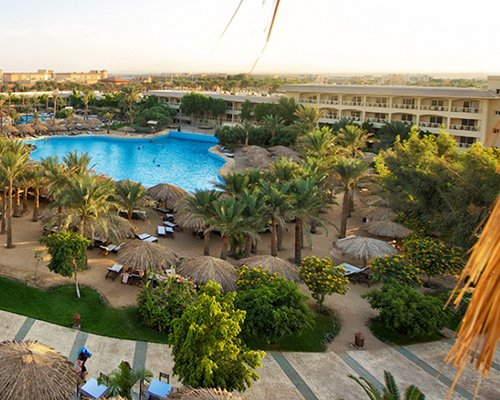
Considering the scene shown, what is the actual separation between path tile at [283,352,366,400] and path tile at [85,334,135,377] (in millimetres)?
4593

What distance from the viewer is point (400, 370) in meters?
12.9

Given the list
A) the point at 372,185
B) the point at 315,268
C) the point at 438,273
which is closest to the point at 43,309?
the point at 315,268

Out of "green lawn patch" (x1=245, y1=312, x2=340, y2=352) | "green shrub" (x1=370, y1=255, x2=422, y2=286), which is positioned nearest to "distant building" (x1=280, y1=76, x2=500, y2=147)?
"green shrub" (x1=370, y1=255, x2=422, y2=286)

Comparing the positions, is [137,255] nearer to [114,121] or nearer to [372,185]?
[372,185]

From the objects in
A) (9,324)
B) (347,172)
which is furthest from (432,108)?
(9,324)

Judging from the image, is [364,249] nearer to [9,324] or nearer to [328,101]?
[9,324]

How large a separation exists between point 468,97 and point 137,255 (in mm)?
34707

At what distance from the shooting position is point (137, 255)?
56.7 ft

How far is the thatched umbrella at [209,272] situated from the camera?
52.4ft

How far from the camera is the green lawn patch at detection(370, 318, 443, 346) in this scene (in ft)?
48.1

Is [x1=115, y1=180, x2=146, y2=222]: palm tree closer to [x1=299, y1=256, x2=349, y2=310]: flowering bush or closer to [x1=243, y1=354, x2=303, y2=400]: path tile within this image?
[x1=299, y1=256, x2=349, y2=310]: flowering bush

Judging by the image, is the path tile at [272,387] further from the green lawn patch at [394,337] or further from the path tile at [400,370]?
the green lawn patch at [394,337]

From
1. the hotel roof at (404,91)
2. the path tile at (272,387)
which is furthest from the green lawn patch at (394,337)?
the hotel roof at (404,91)

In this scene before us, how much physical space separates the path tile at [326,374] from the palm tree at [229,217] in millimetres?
6367
